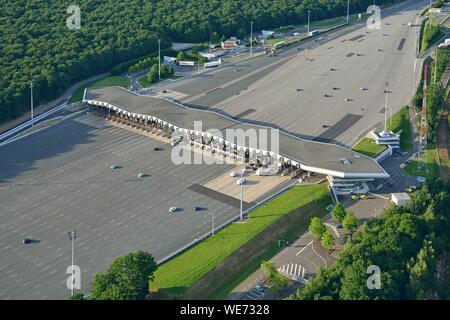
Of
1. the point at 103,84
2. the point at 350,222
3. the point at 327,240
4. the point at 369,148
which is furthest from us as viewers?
the point at 103,84

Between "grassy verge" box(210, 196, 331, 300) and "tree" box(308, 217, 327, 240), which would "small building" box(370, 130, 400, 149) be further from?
"tree" box(308, 217, 327, 240)

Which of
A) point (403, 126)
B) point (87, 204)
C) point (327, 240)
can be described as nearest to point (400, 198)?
point (327, 240)

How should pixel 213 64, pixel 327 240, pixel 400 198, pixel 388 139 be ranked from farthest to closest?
pixel 213 64, pixel 388 139, pixel 400 198, pixel 327 240

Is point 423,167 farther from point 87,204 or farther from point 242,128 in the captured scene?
point 87,204

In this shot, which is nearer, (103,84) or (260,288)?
(260,288)

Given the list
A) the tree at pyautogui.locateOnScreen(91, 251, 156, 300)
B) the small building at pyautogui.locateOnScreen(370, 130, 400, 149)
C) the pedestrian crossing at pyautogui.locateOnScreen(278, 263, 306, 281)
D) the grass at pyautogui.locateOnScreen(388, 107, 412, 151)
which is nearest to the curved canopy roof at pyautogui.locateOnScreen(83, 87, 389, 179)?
the small building at pyautogui.locateOnScreen(370, 130, 400, 149)

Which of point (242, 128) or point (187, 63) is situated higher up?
point (187, 63)
